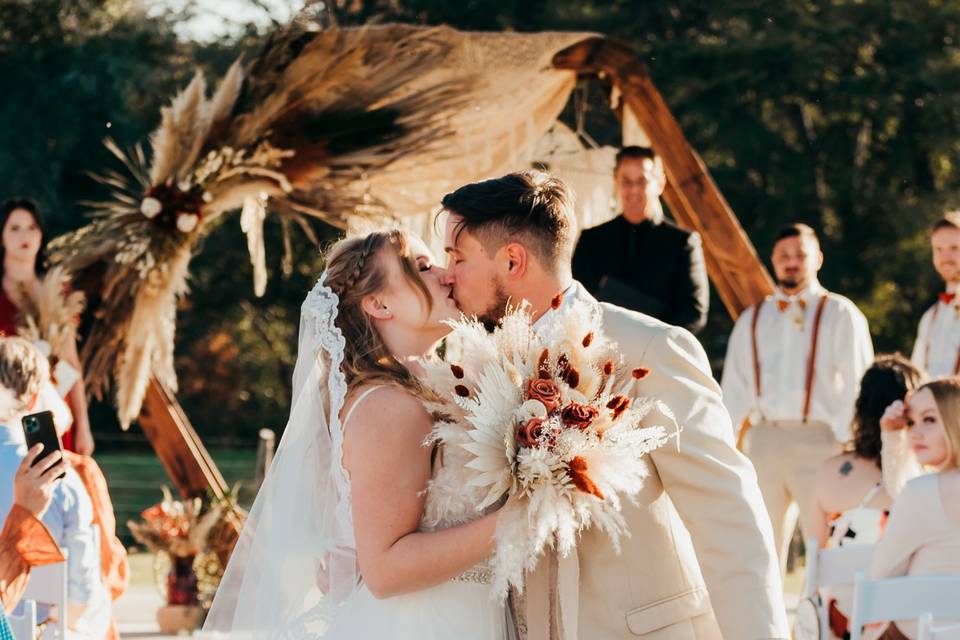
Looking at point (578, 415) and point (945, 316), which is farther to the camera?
point (945, 316)

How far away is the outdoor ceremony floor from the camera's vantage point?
8.47 meters

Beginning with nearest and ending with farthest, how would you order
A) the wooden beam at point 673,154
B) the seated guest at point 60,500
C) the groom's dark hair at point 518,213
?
the groom's dark hair at point 518,213 < the seated guest at point 60,500 < the wooden beam at point 673,154

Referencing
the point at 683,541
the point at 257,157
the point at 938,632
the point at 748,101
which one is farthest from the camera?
the point at 748,101

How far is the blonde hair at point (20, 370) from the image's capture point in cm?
493

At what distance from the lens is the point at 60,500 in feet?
16.5

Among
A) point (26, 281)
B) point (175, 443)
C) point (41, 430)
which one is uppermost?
point (26, 281)

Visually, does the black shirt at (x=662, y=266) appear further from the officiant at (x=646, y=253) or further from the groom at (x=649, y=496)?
the groom at (x=649, y=496)

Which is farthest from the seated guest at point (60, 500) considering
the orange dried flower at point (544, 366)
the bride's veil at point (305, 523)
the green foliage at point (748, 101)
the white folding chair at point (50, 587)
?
the green foliage at point (748, 101)

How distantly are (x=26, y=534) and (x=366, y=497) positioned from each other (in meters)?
1.20

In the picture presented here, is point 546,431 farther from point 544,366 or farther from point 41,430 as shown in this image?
point 41,430

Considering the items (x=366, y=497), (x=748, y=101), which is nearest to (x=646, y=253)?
(x=366, y=497)

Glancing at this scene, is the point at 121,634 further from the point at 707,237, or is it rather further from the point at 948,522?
the point at 948,522

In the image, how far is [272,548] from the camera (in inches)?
127

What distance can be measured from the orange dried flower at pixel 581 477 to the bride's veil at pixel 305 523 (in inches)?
26.8
